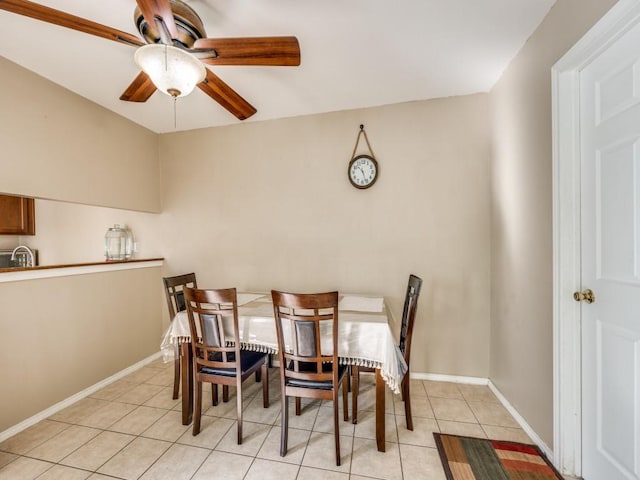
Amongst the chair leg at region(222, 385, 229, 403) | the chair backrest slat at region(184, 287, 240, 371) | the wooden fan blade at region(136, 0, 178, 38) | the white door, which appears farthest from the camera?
the chair leg at region(222, 385, 229, 403)

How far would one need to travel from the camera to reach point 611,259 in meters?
1.41

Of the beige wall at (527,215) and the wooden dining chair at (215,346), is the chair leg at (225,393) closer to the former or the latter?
the wooden dining chair at (215,346)

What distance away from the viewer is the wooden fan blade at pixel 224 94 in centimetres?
177

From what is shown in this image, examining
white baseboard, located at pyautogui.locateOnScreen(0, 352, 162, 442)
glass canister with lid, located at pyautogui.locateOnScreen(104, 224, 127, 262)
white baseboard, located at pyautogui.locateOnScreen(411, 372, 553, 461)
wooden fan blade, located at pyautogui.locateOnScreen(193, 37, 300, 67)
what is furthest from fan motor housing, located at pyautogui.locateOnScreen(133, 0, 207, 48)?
white baseboard, located at pyautogui.locateOnScreen(411, 372, 553, 461)

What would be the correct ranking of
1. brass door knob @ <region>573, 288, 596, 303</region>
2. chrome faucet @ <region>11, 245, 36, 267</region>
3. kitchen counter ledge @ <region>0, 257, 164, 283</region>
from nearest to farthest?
brass door knob @ <region>573, 288, 596, 303</region> → kitchen counter ledge @ <region>0, 257, 164, 283</region> → chrome faucet @ <region>11, 245, 36, 267</region>

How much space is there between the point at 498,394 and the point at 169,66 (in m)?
3.25

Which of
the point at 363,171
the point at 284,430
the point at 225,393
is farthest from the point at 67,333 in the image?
the point at 363,171

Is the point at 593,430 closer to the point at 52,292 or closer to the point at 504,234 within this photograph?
the point at 504,234

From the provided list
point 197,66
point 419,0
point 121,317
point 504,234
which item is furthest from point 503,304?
point 121,317

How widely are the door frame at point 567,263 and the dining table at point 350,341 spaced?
34.4 inches

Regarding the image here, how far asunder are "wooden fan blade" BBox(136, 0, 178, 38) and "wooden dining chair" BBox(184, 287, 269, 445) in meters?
1.40

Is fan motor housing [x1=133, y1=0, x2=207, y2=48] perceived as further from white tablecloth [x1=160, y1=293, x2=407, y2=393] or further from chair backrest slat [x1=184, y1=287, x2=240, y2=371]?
white tablecloth [x1=160, y1=293, x2=407, y2=393]

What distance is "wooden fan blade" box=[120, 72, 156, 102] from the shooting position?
1.72 metres

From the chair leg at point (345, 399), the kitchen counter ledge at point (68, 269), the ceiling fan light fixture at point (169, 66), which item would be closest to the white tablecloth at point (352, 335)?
the chair leg at point (345, 399)
